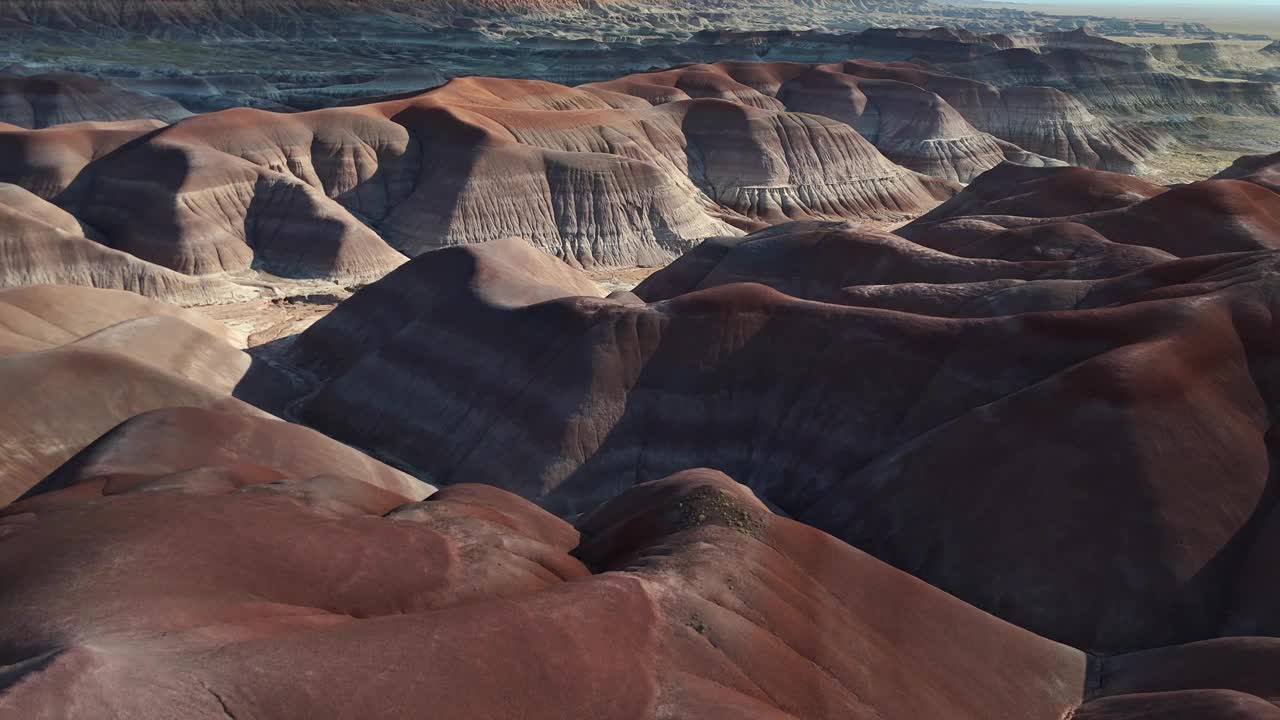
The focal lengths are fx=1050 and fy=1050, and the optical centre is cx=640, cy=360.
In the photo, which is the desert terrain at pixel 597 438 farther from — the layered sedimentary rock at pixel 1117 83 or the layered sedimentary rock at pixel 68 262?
the layered sedimentary rock at pixel 1117 83

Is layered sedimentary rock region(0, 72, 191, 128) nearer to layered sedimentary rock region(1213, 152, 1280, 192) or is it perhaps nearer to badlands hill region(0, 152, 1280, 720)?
badlands hill region(0, 152, 1280, 720)

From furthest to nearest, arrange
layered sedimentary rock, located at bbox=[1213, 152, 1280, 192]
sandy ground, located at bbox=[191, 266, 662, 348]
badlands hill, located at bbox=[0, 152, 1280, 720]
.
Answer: layered sedimentary rock, located at bbox=[1213, 152, 1280, 192] → sandy ground, located at bbox=[191, 266, 662, 348] → badlands hill, located at bbox=[0, 152, 1280, 720]

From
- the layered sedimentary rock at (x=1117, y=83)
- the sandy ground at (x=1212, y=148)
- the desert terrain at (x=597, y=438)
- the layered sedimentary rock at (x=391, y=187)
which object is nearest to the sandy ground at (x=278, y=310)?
the desert terrain at (x=597, y=438)

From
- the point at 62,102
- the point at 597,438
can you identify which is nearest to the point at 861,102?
the point at 62,102

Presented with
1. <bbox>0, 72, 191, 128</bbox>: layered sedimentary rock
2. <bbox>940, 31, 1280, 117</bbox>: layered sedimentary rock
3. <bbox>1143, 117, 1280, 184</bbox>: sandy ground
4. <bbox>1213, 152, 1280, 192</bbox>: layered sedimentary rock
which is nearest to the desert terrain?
<bbox>1213, 152, 1280, 192</bbox>: layered sedimentary rock

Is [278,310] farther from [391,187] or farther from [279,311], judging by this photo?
[391,187]

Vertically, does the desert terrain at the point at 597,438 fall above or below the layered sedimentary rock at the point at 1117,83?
above
